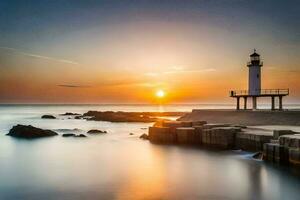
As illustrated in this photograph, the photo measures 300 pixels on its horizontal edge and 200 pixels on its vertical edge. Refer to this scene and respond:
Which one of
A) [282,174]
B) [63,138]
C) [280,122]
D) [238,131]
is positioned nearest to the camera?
[282,174]

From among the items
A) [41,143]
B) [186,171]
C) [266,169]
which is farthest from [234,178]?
[41,143]

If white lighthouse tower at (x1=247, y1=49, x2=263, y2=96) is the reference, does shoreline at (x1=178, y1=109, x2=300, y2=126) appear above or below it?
below

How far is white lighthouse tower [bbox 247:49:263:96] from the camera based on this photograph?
37688mm

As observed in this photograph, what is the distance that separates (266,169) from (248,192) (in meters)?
3.77

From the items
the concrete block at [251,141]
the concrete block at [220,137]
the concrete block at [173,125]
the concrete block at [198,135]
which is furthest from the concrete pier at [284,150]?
the concrete block at [173,125]

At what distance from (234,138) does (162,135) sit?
7.73 metres

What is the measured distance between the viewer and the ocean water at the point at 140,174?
15.7 m

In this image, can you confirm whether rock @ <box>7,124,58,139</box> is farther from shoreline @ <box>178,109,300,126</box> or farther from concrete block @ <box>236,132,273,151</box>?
concrete block @ <box>236,132,273,151</box>

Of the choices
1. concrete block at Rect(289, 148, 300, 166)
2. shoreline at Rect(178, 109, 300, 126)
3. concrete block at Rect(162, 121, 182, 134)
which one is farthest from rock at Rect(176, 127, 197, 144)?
concrete block at Rect(289, 148, 300, 166)

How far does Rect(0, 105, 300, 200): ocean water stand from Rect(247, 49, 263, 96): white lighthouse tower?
43.4ft

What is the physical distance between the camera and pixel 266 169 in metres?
18.9

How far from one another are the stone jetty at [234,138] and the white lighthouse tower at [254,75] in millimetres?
8564

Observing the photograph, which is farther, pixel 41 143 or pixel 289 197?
pixel 41 143

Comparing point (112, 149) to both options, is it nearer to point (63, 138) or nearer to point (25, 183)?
point (63, 138)
